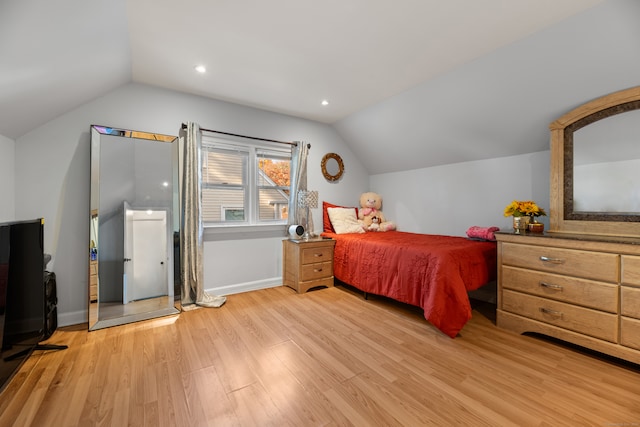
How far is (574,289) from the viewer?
1950 millimetres

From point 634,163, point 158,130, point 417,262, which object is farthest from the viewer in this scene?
point 158,130

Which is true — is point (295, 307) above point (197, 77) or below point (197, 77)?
below

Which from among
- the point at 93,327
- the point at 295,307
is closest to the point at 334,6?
the point at 295,307

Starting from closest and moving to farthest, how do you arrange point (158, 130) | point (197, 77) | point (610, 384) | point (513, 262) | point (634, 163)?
point (610, 384)
point (634, 163)
point (513, 262)
point (197, 77)
point (158, 130)

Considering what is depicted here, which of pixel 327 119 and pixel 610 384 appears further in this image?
pixel 327 119

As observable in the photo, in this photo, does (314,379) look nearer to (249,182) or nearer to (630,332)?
(630,332)

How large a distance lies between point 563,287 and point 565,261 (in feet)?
0.66

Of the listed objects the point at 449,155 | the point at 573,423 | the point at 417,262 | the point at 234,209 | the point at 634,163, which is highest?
the point at 449,155

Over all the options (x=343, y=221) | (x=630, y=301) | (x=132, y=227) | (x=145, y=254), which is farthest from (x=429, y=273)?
(x=132, y=227)

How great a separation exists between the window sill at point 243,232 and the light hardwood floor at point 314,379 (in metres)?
1.08

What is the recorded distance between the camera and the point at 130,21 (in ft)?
6.02

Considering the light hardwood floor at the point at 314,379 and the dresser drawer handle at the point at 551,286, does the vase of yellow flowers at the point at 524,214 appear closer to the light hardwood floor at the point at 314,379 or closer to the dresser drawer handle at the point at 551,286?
the dresser drawer handle at the point at 551,286

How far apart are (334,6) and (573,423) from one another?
9.01ft

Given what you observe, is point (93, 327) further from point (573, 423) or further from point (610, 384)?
point (610, 384)
